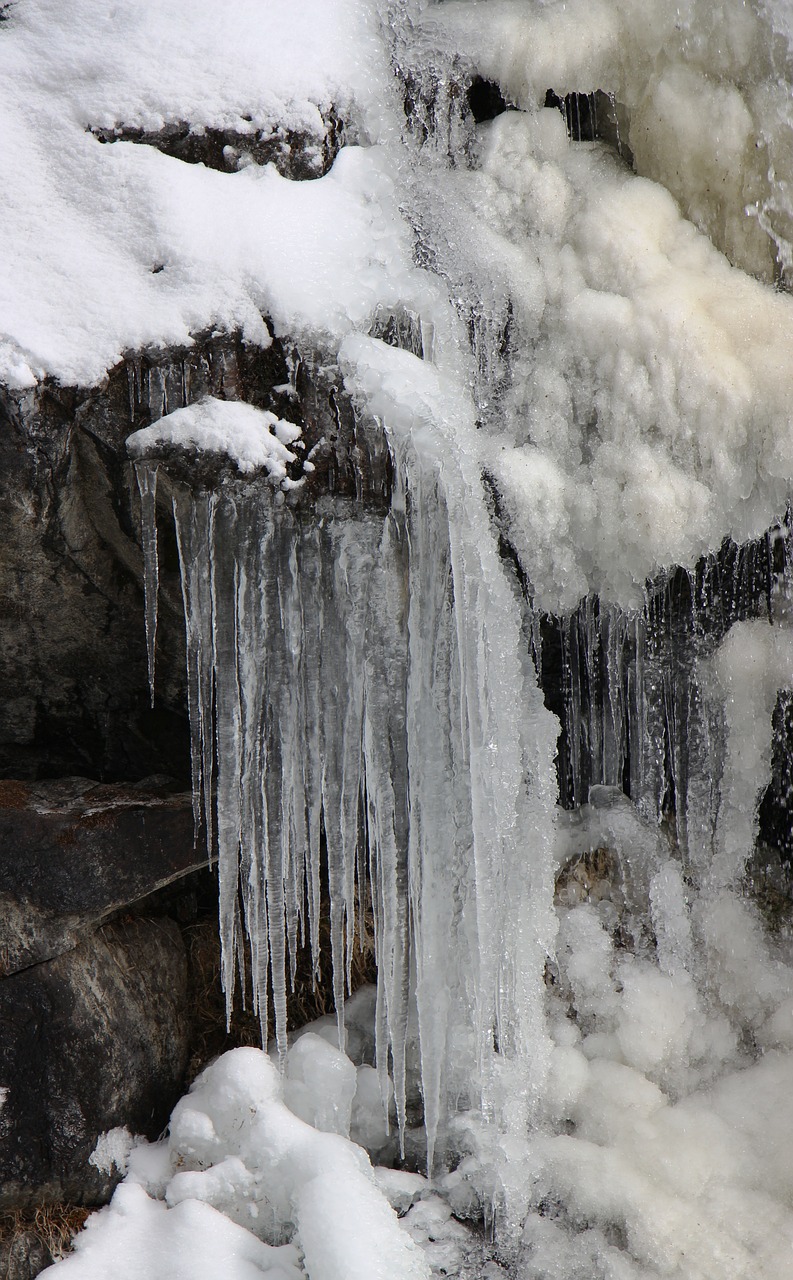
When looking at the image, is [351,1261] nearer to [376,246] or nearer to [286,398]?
[286,398]

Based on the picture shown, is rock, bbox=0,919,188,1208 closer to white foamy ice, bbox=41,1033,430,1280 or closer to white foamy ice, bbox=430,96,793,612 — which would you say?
white foamy ice, bbox=41,1033,430,1280

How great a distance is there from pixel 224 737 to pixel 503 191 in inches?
83.8

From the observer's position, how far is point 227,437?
3039mm

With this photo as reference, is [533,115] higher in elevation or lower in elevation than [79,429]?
higher

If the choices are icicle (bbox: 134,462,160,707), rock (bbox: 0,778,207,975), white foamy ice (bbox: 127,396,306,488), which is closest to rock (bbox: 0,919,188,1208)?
rock (bbox: 0,778,207,975)

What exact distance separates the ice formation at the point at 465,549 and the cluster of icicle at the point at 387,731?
0.5 inches

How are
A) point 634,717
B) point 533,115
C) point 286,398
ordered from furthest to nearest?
point 634,717
point 533,115
point 286,398

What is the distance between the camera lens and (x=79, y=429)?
3.06 m

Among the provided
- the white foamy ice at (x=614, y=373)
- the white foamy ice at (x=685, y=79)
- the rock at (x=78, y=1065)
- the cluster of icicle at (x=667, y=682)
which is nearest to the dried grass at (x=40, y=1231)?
the rock at (x=78, y=1065)

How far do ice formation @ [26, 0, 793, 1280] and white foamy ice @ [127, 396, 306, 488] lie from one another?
0.5 inches

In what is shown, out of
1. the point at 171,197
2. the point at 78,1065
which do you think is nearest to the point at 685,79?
the point at 171,197

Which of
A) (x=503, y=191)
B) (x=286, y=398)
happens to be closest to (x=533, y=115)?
(x=503, y=191)

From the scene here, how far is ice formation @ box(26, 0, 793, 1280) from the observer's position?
10.3 feet

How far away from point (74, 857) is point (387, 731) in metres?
1.21
